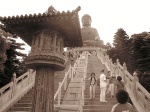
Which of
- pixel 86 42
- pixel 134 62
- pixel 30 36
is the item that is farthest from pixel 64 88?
Result: pixel 86 42

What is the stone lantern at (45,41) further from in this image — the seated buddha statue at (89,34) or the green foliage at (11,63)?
the seated buddha statue at (89,34)

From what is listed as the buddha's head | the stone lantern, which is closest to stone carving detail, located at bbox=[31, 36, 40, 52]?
the stone lantern

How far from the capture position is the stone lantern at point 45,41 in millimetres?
5578

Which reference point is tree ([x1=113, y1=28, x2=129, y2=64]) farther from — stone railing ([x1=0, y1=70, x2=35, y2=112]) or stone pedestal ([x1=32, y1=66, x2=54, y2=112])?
stone pedestal ([x1=32, y1=66, x2=54, y2=112])

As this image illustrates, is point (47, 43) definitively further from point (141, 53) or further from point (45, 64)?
point (141, 53)

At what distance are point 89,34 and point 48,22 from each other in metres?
49.2

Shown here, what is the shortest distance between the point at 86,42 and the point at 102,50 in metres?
5.25

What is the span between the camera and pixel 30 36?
6.71 metres

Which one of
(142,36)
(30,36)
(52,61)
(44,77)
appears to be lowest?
(44,77)

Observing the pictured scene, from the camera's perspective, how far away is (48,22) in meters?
5.81

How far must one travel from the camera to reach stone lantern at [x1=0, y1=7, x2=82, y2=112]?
5.58 metres

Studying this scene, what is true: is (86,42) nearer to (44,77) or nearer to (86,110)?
(86,110)

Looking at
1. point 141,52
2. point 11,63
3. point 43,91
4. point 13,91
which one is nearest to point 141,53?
point 141,52

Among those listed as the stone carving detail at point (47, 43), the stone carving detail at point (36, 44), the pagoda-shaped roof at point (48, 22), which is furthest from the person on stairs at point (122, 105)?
the stone carving detail at point (36, 44)
